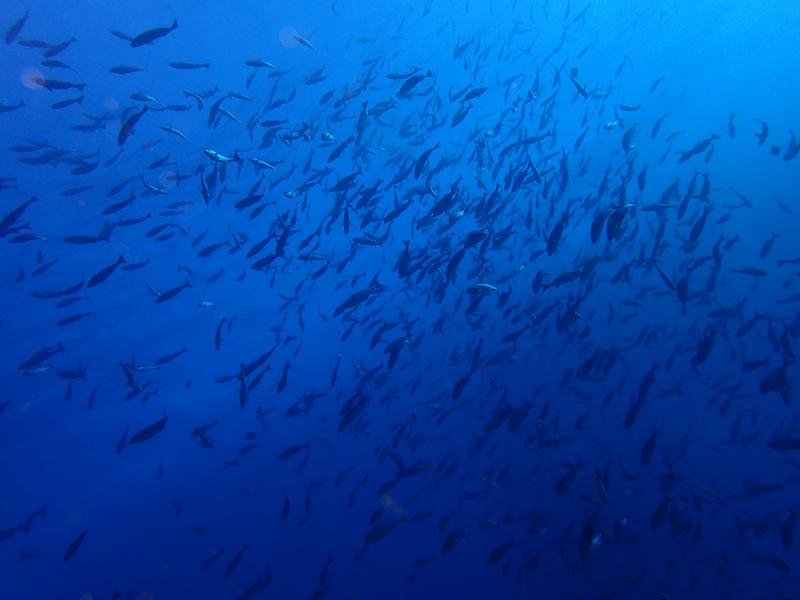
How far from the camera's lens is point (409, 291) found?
27781 millimetres

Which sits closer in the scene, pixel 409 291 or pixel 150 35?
pixel 150 35

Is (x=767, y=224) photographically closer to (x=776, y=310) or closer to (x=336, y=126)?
(x=776, y=310)

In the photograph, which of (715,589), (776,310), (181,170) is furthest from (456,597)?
(181,170)

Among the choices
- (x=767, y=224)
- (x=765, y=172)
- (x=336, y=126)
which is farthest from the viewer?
(x=765, y=172)

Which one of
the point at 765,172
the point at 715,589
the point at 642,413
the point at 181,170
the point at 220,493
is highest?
the point at 765,172

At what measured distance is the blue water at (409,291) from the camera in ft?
36.3

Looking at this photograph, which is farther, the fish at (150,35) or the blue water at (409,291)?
the blue water at (409,291)

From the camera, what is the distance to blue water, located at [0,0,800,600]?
11.1 metres

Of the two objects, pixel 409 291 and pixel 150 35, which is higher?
pixel 150 35

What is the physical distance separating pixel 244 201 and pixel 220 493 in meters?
33.8

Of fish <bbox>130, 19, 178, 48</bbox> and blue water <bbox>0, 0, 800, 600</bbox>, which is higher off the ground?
fish <bbox>130, 19, 178, 48</bbox>

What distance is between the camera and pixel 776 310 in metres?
21.5

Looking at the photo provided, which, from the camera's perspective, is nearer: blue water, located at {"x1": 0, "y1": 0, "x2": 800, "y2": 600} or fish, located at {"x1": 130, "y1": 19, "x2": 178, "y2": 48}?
fish, located at {"x1": 130, "y1": 19, "x2": 178, "y2": 48}

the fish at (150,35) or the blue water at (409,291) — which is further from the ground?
the fish at (150,35)
